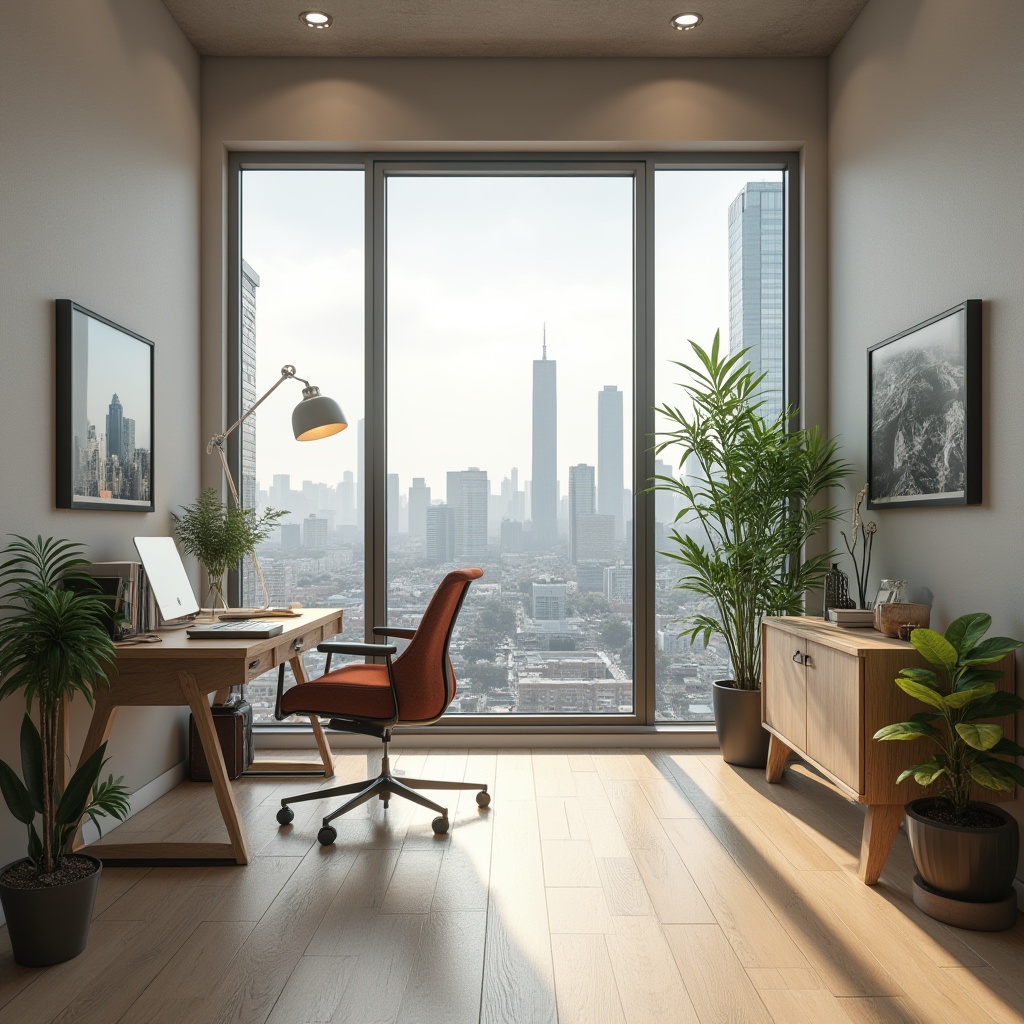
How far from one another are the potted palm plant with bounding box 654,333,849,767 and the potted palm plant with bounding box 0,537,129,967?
105 inches

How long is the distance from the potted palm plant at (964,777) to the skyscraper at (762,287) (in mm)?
2221

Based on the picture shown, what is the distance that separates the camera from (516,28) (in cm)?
413

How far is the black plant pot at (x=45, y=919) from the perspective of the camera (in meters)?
2.20

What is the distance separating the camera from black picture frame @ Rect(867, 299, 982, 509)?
9.60ft

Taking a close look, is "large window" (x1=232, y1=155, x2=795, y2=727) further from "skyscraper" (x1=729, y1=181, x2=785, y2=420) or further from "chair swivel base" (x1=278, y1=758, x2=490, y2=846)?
"chair swivel base" (x1=278, y1=758, x2=490, y2=846)

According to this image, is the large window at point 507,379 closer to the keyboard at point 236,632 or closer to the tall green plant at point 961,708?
the keyboard at point 236,632

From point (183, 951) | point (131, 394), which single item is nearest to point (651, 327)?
point (131, 394)

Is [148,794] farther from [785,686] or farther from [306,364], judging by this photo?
[785,686]

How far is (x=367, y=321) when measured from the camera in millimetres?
4559

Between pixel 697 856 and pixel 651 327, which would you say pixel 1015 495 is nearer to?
pixel 697 856

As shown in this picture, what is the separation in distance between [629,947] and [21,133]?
3006mm

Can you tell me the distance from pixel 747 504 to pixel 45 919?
122 inches

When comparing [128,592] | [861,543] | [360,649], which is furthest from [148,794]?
[861,543]

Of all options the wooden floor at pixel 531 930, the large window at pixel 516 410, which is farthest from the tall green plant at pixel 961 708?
the large window at pixel 516 410
